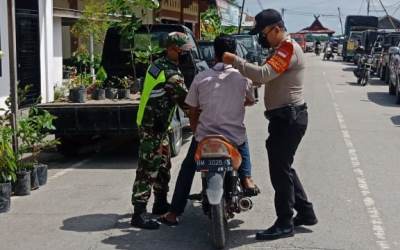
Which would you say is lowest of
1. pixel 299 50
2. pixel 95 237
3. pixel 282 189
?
pixel 95 237

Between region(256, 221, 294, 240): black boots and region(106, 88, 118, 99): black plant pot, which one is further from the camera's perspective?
region(106, 88, 118, 99): black plant pot

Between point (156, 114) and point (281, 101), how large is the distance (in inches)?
48.0

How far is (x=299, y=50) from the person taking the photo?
5695mm

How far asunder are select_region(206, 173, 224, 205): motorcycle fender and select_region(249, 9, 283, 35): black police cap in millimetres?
1321

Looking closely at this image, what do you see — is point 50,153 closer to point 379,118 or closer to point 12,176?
point 12,176

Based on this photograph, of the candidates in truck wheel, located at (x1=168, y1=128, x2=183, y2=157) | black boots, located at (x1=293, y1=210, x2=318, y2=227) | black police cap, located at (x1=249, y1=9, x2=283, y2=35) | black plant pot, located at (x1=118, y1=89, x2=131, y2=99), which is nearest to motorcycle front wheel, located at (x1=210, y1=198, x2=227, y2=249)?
black boots, located at (x1=293, y1=210, x2=318, y2=227)

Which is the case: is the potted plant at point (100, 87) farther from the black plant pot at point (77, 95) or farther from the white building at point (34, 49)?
the white building at point (34, 49)

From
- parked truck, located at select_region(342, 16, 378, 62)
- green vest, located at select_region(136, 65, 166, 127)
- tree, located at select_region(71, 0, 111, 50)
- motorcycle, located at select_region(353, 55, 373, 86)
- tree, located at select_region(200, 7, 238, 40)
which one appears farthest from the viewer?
parked truck, located at select_region(342, 16, 378, 62)

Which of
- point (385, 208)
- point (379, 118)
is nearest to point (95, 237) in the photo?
point (385, 208)

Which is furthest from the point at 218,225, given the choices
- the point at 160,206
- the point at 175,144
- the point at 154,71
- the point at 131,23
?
the point at 131,23

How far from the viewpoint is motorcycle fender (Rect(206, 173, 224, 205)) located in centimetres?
536

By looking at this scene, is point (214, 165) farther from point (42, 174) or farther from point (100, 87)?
point (100, 87)

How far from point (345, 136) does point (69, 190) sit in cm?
615

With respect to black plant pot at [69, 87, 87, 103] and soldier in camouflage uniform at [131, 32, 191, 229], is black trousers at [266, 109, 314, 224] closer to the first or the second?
soldier in camouflage uniform at [131, 32, 191, 229]
